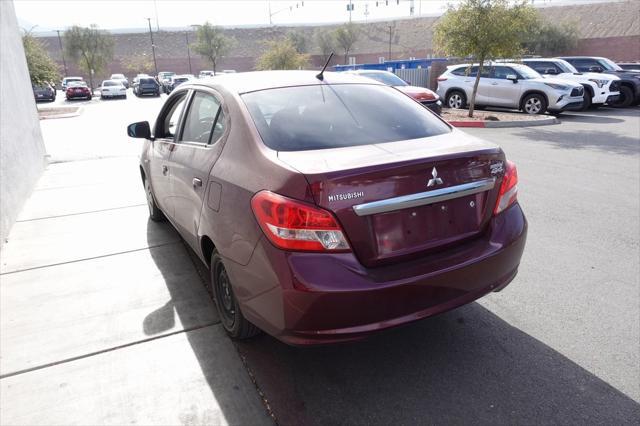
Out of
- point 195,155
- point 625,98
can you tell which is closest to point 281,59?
point 625,98

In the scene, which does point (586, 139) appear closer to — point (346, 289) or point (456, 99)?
point (456, 99)

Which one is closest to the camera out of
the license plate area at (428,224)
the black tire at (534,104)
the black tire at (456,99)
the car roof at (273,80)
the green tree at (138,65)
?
the license plate area at (428,224)

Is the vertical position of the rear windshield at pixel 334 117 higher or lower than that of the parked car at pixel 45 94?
higher

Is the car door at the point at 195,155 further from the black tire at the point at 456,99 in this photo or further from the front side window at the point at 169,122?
the black tire at the point at 456,99

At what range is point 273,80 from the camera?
331cm

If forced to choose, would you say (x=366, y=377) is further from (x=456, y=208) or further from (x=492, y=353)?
(x=456, y=208)

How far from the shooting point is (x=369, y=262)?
227 cm

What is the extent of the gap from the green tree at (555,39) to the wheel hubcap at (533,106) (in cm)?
3734

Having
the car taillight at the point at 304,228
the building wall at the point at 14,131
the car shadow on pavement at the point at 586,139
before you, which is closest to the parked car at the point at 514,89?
the car shadow on pavement at the point at 586,139

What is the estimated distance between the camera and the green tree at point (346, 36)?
70.8 metres

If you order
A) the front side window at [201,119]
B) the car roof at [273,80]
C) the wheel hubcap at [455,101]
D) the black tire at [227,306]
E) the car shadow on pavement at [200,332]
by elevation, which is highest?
the car roof at [273,80]

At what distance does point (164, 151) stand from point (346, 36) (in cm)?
7227

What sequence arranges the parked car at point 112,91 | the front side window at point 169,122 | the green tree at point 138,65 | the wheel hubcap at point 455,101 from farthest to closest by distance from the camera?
the green tree at point 138,65
the parked car at point 112,91
the wheel hubcap at point 455,101
the front side window at point 169,122

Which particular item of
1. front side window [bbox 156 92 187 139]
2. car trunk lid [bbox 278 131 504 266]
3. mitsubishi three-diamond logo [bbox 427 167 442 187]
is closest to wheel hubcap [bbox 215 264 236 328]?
car trunk lid [bbox 278 131 504 266]
